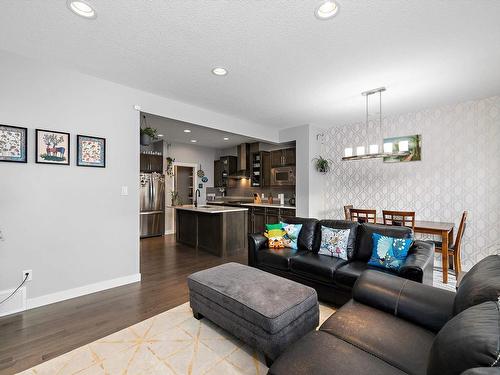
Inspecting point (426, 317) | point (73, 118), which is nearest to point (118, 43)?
point (73, 118)

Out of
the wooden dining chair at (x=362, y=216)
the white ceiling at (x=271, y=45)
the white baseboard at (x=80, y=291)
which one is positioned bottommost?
the white baseboard at (x=80, y=291)

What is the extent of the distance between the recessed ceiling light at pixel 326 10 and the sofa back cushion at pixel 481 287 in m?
2.10

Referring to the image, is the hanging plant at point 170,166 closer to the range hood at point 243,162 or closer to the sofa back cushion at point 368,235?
the range hood at point 243,162

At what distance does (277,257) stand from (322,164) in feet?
10.2

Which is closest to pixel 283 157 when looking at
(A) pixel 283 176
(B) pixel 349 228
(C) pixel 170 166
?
(A) pixel 283 176

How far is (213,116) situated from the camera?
4.58 meters

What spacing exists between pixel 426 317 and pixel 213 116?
417 centimetres

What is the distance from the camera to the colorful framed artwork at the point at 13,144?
252 cm

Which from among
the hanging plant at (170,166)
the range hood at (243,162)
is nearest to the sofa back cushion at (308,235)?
the range hood at (243,162)

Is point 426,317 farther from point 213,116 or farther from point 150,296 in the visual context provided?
point 213,116

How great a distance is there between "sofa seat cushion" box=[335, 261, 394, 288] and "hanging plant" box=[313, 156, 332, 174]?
3219 millimetres

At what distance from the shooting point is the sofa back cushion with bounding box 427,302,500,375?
0.79 metres

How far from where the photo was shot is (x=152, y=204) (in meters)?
6.41

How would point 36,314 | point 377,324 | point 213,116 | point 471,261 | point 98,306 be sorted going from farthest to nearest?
point 213,116 < point 471,261 < point 98,306 < point 36,314 < point 377,324
